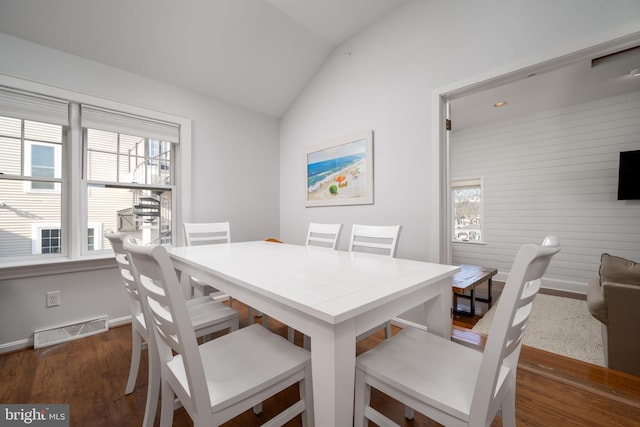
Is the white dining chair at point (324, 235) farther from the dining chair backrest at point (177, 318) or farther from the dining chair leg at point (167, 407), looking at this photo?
the dining chair backrest at point (177, 318)

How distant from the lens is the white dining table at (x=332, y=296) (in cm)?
78

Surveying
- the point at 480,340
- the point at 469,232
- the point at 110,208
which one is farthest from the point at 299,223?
the point at 469,232

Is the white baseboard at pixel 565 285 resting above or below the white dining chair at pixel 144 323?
below

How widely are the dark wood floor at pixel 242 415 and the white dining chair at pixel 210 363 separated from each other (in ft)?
1.73

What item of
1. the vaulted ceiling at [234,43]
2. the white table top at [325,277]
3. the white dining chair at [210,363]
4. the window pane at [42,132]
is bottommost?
the white dining chair at [210,363]

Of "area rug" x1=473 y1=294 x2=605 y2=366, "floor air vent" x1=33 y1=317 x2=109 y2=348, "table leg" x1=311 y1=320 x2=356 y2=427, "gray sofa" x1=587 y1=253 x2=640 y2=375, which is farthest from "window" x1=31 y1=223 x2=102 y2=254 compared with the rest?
"gray sofa" x1=587 y1=253 x2=640 y2=375

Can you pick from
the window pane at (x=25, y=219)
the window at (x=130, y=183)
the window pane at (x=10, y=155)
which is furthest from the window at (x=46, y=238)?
the window pane at (x=10, y=155)

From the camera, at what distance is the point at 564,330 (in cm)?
246

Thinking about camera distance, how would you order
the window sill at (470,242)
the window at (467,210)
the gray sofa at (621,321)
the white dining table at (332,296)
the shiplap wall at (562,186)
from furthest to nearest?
A: the window at (467,210) < the window sill at (470,242) < the shiplap wall at (562,186) < the gray sofa at (621,321) < the white dining table at (332,296)

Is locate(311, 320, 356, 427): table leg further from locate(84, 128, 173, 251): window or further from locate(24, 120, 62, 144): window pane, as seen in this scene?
locate(24, 120, 62, 144): window pane

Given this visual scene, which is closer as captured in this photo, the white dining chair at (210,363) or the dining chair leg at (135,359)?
the white dining chair at (210,363)

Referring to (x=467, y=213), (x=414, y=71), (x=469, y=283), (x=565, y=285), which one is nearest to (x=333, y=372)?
(x=469, y=283)

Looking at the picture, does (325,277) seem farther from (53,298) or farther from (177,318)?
(53,298)

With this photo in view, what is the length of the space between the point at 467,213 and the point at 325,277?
4.81 m
